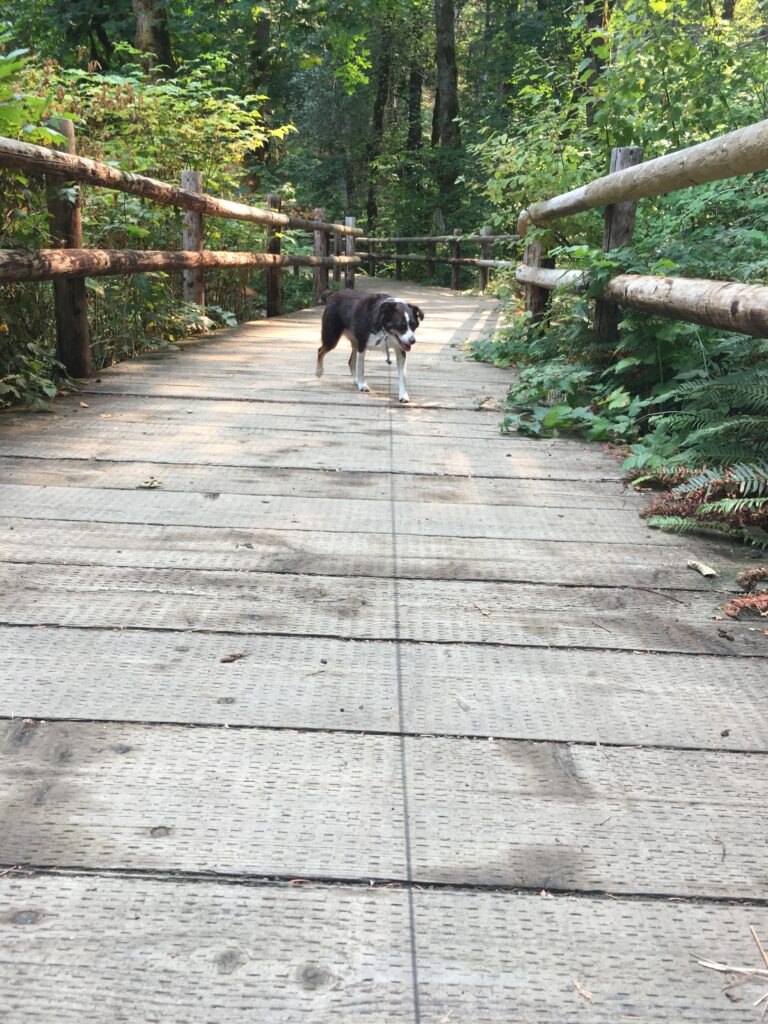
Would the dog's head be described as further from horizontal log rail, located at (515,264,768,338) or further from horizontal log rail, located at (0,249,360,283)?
horizontal log rail, located at (0,249,360,283)

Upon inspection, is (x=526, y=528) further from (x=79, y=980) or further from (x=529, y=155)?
(x=529, y=155)

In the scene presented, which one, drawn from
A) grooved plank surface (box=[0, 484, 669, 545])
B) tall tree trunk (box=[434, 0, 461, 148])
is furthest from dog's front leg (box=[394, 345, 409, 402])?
tall tree trunk (box=[434, 0, 461, 148])

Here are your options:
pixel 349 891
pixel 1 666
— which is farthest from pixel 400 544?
pixel 349 891

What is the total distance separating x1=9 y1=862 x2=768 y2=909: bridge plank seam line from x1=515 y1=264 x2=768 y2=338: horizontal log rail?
202 centimetres

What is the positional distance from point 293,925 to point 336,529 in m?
1.80

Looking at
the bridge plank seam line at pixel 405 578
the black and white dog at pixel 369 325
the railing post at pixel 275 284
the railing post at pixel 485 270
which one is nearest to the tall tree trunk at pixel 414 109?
the railing post at pixel 485 270

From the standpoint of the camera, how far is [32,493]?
10.6 ft

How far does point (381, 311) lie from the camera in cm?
569

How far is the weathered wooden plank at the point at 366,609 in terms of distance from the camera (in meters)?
2.20

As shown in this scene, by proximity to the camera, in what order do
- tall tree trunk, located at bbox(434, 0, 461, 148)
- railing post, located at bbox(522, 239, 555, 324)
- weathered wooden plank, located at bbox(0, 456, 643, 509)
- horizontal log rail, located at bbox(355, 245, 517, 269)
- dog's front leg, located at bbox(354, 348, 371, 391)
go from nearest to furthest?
weathered wooden plank, located at bbox(0, 456, 643, 509)
dog's front leg, located at bbox(354, 348, 371, 391)
railing post, located at bbox(522, 239, 555, 324)
horizontal log rail, located at bbox(355, 245, 517, 269)
tall tree trunk, located at bbox(434, 0, 461, 148)

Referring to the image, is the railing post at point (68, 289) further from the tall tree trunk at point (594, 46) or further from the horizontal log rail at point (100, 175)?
the tall tree trunk at point (594, 46)

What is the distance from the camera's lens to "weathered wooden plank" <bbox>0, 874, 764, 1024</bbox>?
110cm

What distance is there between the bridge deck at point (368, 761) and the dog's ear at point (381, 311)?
2.52 m

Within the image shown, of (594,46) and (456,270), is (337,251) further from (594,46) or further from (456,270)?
(594,46)
